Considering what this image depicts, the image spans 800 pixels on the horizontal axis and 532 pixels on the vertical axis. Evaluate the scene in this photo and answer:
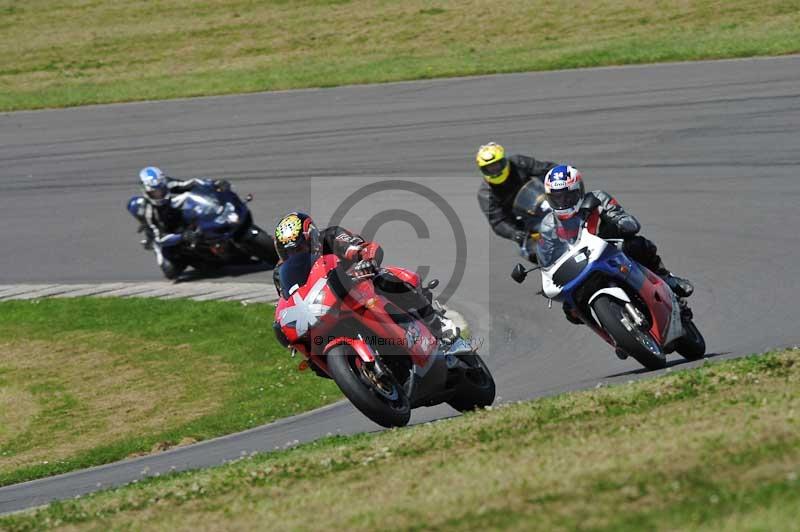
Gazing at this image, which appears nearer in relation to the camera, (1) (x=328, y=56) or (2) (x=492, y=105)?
(2) (x=492, y=105)

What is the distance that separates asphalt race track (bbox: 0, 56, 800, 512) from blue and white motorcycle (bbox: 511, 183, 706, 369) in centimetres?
60

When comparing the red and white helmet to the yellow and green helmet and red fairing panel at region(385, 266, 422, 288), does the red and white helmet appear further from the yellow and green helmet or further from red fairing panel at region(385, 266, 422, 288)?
the yellow and green helmet

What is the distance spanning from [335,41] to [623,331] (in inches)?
873

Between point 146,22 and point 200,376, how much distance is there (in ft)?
78.8

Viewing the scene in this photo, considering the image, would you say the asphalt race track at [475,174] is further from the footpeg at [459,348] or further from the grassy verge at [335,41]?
the grassy verge at [335,41]

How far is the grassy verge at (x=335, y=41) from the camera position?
26.4 meters

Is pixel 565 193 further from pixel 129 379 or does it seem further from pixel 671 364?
pixel 129 379

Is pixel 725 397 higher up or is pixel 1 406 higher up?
pixel 725 397

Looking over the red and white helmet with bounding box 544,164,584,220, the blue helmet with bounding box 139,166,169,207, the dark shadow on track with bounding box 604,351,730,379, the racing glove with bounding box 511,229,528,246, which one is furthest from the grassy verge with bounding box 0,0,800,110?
the red and white helmet with bounding box 544,164,584,220

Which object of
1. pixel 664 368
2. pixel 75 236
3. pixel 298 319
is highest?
pixel 298 319

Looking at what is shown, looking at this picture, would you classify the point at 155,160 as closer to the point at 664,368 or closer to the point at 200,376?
the point at 200,376

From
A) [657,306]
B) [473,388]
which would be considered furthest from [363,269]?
[657,306]

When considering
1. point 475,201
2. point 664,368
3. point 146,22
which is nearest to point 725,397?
point 664,368

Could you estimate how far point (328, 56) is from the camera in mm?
30234
